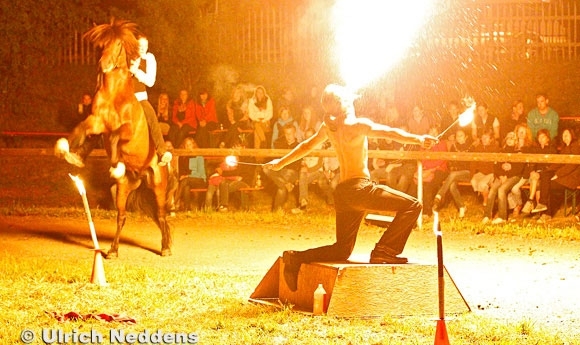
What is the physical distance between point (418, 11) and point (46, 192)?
8.79 meters

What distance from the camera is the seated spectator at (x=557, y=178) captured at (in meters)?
17.6

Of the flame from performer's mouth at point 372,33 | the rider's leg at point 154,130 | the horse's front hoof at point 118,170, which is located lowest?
the horse's front hoof at point 118,170

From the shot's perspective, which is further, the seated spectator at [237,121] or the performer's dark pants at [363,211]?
the seated spectator at [237,121]

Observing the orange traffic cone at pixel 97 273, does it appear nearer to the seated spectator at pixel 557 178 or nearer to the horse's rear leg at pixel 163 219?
the horse's rear leg at pixel 163 219

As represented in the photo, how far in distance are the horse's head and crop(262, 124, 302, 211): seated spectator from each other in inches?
235

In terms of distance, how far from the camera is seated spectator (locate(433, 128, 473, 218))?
18172 millimetres

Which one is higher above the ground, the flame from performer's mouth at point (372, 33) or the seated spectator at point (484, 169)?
the flame from performer's mouth at point (372, 33)

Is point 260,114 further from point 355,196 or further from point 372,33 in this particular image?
point 355,196

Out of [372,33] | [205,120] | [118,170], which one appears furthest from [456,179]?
[118,170]

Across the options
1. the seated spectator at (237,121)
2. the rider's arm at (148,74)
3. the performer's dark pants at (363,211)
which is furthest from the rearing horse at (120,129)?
the seated spectator at (237,121)

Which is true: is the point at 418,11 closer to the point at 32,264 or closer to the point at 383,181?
the point at 383,181

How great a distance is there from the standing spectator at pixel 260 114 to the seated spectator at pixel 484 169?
401 centimetres

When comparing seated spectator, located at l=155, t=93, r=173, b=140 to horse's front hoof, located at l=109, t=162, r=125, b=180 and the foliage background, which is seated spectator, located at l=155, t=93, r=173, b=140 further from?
horse's front hoof, located at l=109, t=162, r=125, b=180

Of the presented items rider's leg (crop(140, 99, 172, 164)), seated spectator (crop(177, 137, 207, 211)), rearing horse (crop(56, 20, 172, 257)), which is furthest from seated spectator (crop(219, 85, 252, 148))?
rider's leg (crop(140, 99, 172, 164))
